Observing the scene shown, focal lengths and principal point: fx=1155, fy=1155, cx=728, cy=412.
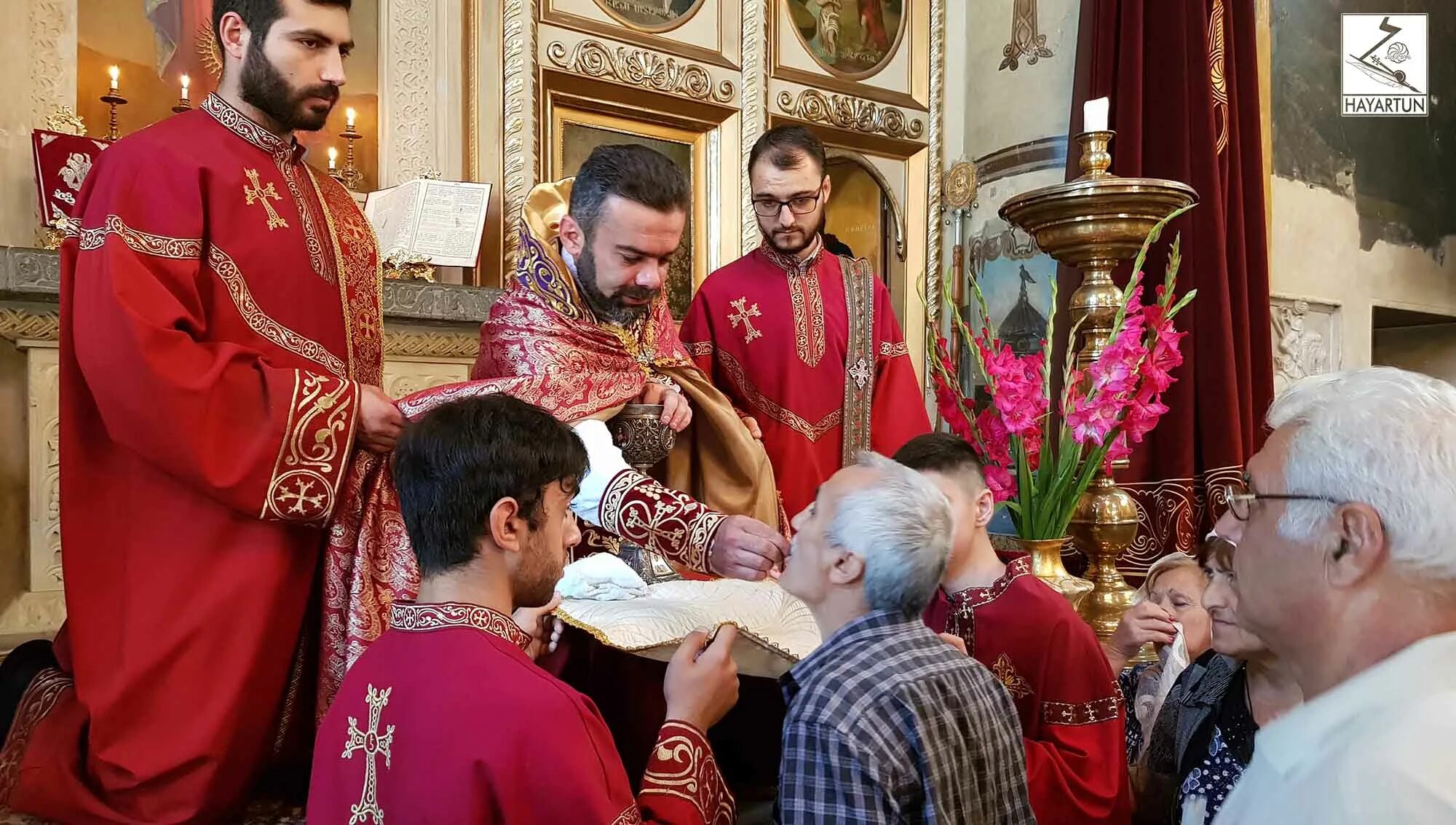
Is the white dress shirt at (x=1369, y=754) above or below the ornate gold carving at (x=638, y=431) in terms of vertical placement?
below

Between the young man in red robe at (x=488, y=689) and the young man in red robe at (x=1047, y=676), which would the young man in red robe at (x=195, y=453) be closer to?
the young man in red robe at (x=488, y=689)

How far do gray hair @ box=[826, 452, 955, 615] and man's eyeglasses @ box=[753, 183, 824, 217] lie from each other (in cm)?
171

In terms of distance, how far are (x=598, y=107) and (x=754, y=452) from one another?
3373 mm

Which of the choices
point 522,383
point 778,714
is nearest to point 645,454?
point 522,383

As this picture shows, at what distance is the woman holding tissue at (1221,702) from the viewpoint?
1.87 m

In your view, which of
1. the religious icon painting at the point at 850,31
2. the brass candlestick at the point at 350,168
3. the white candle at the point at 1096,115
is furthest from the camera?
the religious icon painting at the point at 850,31

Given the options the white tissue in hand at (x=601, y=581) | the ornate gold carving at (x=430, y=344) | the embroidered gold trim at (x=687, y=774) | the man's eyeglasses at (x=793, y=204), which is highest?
the man's eyeglasses at (x=793, y=204)

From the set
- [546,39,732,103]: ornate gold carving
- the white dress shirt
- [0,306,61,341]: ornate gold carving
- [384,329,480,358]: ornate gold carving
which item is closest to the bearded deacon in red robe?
the white dress shirt

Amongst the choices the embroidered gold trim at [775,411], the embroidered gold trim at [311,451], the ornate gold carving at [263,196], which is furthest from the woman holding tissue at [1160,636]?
the ornate gold carving at [263,196]

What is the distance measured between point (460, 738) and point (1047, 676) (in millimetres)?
1263

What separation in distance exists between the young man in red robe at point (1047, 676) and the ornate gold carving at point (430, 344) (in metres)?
2.93

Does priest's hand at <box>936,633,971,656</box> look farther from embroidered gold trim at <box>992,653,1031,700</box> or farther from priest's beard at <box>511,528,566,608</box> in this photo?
priest's beard at <box>511,528,566,608</box>

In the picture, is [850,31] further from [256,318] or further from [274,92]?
[256,318]

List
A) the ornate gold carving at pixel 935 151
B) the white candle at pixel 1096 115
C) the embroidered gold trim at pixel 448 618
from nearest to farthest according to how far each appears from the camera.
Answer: the embroidered gold trim at pixel 448 618, the white candle at pixel 1096 115, the ornate gold carving at pixel 935 151
